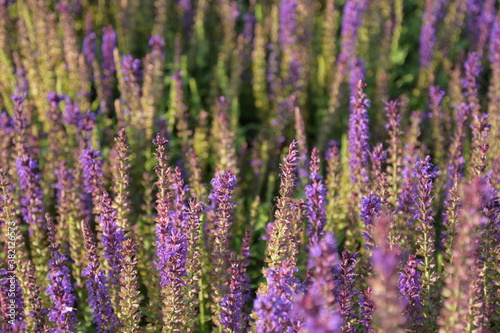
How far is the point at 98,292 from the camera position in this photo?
128 inches

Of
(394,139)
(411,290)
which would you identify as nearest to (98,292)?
(411,290)

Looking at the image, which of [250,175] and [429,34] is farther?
[429,34]

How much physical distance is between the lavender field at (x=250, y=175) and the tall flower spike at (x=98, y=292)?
0.06 feet

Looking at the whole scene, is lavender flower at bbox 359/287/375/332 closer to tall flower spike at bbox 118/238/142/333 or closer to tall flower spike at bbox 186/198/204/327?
tall flower spike at bbox 186/198/204/327

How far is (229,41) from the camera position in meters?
6.31

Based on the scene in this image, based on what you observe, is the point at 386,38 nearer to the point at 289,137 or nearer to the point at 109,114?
the point at 289,137

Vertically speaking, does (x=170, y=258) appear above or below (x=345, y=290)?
above

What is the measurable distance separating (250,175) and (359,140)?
1.39 meters

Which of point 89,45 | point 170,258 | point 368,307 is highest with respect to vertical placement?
point 89,45

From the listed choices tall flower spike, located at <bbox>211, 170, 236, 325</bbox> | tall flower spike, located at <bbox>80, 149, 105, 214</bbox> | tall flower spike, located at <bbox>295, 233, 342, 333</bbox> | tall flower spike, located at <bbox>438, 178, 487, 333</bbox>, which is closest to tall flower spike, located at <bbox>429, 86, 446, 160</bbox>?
tall flower spike, located at <bbox>211, 170, 236, 325</bbox>

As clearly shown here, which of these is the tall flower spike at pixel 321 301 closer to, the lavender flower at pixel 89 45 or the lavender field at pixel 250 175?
the lavender field at pixel 250 175

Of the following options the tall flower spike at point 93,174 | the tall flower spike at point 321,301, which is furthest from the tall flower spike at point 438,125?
the tall flower spike at point 321,301

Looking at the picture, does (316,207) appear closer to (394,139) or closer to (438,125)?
(394,139)

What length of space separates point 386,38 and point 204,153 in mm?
2536
